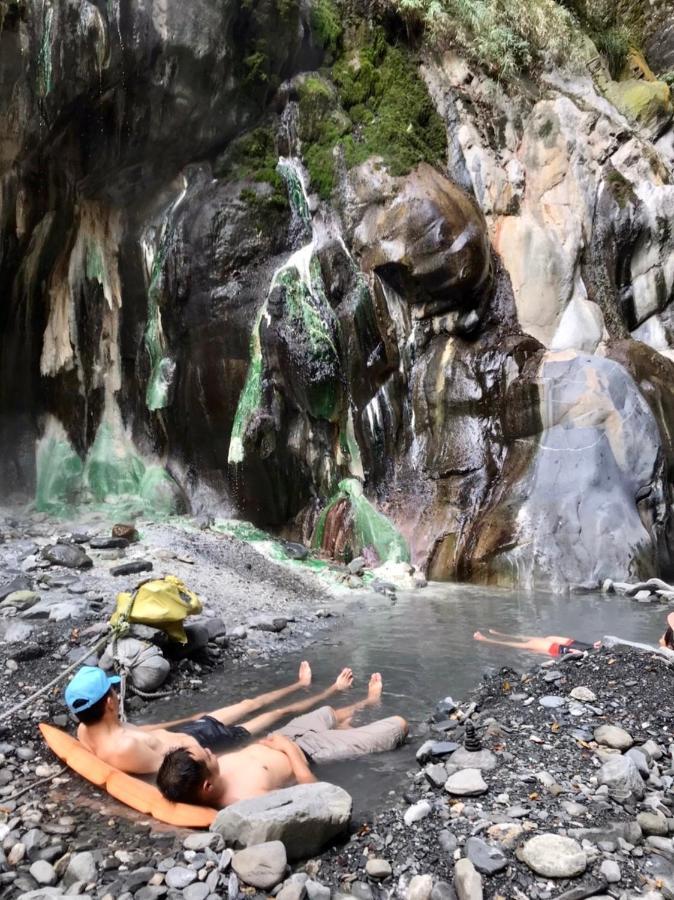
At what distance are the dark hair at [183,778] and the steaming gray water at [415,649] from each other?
2.53ft

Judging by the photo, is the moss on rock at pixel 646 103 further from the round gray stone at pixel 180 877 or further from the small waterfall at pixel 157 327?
the round gray stone at pixel 180 877

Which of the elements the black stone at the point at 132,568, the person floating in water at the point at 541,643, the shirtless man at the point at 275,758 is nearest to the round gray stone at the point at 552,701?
the shirtless man at the point at 275,758

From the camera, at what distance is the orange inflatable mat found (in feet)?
10.0

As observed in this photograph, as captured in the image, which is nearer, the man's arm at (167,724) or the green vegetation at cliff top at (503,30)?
the man's arm at (167,724)

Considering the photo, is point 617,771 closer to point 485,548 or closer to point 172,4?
point 485,548

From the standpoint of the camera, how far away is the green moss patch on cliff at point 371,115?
12.7 m

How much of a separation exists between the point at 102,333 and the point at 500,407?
733 centimetres

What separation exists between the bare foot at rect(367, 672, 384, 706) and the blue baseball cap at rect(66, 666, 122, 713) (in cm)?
195

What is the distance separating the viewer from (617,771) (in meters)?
3.06

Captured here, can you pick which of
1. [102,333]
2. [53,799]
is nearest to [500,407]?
[102,333]

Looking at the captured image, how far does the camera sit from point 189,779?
3133 millimetres

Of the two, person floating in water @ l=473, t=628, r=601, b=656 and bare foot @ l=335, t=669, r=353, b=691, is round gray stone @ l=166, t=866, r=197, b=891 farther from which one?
person floating in water @ l=473, t=628, r=601, b=656

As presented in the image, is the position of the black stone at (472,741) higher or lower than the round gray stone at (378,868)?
higher

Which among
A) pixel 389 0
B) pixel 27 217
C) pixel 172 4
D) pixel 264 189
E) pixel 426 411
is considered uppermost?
pixel 389 0
